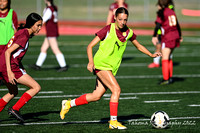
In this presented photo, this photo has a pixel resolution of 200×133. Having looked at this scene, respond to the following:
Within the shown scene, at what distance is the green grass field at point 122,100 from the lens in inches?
249

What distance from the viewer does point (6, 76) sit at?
20.3ft

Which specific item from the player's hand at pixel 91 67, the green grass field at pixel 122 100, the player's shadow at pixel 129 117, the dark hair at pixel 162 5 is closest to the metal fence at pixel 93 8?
the green grass field at pixel 122 100

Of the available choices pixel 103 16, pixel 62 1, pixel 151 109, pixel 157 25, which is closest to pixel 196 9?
pixel 103 16

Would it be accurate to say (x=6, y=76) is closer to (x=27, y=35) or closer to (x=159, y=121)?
(x=27, y=35)

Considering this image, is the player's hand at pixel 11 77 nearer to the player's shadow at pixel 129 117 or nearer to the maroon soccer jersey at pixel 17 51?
the maroon soccer jersey at pixel 17 51

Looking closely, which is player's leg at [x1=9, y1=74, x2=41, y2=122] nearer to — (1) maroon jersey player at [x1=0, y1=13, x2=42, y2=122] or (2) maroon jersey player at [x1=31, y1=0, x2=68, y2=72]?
(1) maroon jersey player at [x1=0, y1=13, x2=42, y2=122]

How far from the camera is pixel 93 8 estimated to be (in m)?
41.4

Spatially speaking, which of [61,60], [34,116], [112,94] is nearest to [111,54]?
[112,94]

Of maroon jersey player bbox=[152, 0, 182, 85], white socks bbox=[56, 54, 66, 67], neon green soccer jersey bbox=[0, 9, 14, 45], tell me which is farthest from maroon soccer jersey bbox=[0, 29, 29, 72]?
white socks bbox=[56, 54, 66, 67]

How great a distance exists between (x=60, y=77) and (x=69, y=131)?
529 centimetres

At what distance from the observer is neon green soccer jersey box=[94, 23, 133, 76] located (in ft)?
20.1

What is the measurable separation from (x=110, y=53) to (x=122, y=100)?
2.47 m

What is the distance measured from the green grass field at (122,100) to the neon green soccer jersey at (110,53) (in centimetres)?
94

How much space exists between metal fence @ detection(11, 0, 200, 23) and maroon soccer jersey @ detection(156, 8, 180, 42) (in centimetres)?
2842
